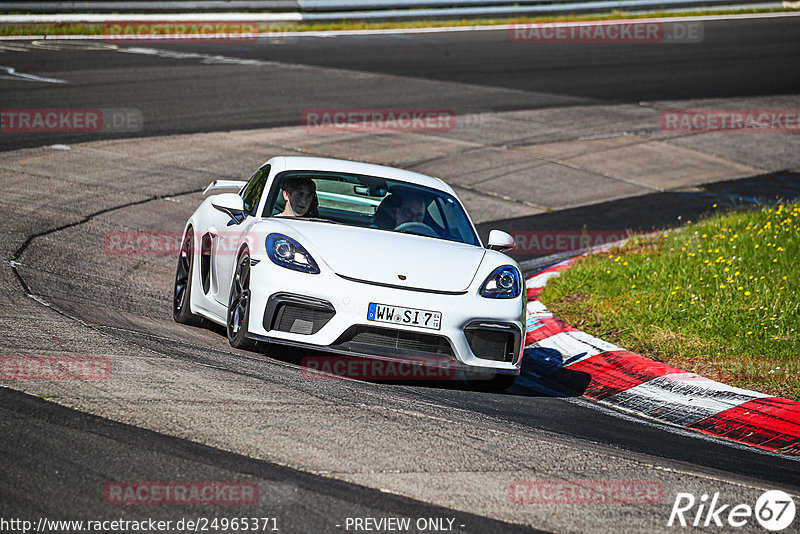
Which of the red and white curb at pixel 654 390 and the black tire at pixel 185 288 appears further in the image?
the black tire at pixel 185 288

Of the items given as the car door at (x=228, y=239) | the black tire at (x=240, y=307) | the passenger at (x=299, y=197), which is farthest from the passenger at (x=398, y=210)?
the black tire at (x=240, y=307)

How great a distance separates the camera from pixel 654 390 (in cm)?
724

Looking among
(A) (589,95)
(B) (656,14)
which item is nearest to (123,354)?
(A) (589,95)

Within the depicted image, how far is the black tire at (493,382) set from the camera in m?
6.92

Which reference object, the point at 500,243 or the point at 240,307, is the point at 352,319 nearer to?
the point at 240,307

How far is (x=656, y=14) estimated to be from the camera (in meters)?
34.3

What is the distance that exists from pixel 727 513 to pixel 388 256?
9.27ft

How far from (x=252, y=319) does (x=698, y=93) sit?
1760cm

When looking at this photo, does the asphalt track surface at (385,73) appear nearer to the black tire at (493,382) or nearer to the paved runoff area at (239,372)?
the paved runoff area at (239,372)

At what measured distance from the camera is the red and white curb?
6477mm

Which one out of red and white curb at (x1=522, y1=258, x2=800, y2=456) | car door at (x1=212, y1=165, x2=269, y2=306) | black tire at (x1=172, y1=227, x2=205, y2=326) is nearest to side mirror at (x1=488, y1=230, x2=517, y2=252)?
red and white curb at (x1=522, y1=258, x2=800, y2=456)

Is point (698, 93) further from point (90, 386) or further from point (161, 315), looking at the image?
point (90, 386)

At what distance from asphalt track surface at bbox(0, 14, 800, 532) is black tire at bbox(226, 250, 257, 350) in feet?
0.79

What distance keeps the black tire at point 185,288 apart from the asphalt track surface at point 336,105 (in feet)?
1.11
